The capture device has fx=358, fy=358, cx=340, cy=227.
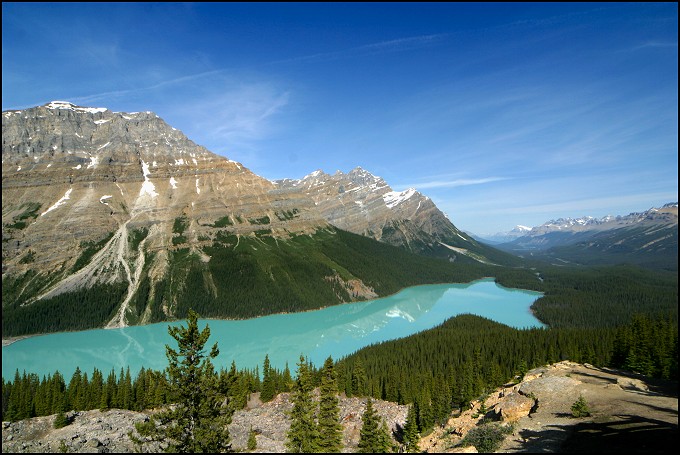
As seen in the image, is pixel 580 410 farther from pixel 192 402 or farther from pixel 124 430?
pixel 124 430

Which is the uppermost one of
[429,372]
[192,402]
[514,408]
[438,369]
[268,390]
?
[192,402]

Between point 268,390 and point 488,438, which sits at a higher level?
point 488,438

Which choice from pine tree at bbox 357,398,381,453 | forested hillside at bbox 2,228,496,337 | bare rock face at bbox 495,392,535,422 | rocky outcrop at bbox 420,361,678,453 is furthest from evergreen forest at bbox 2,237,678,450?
forested hillside at bbox 2,228,496,337

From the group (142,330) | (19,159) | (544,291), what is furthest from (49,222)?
(544,291)

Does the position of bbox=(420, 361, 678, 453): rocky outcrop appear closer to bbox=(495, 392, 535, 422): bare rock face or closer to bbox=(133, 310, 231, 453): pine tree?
bbox=(495, 392, 535, 422): bare rock face

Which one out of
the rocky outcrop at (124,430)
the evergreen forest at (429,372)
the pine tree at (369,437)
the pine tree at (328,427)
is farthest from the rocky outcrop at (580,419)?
the rocky outcrop at (124,430)

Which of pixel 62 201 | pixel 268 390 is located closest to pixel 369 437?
pixel 268 390

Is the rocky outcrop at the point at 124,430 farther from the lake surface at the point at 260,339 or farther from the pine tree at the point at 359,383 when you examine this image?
the lake surface at the point at 260,339
